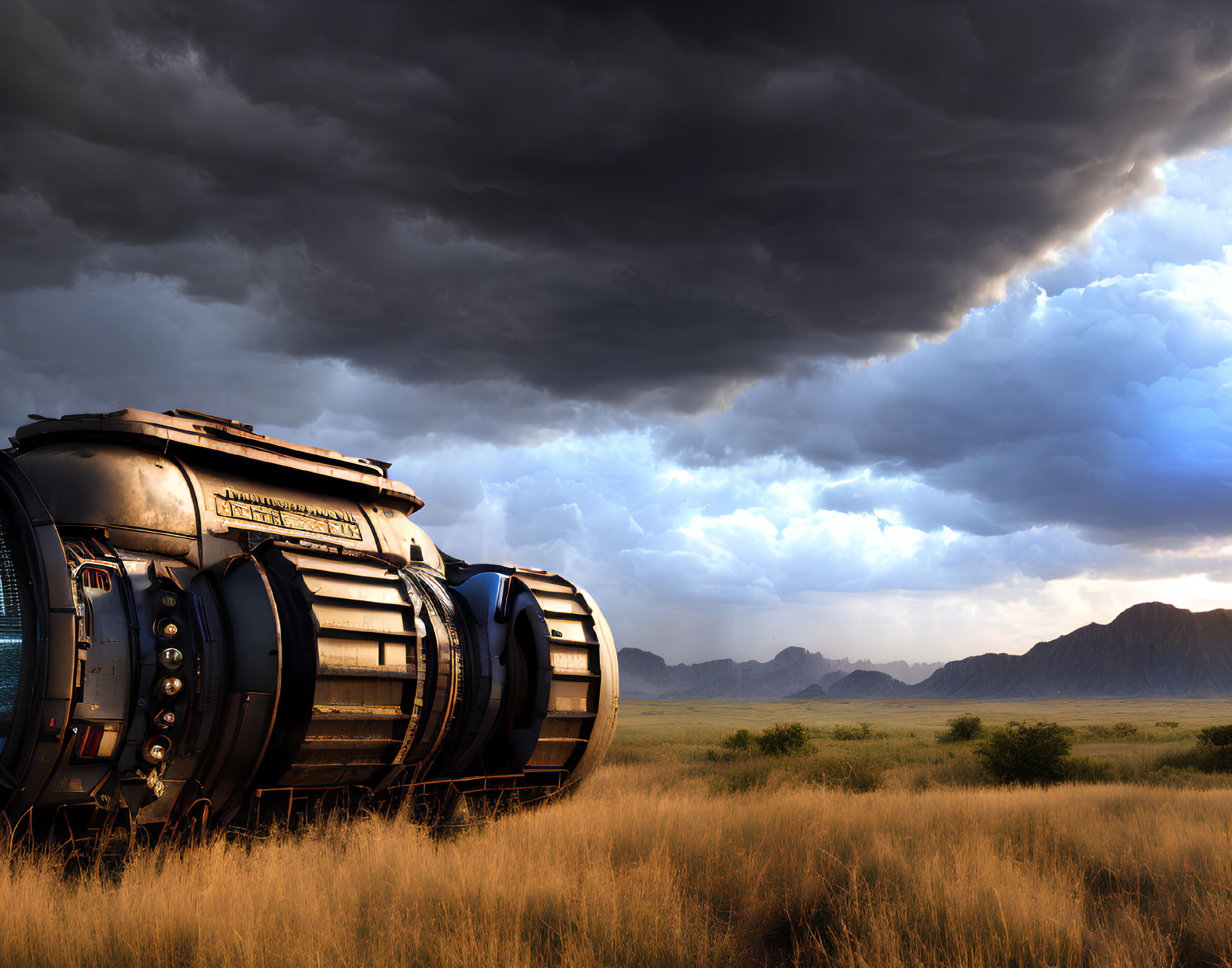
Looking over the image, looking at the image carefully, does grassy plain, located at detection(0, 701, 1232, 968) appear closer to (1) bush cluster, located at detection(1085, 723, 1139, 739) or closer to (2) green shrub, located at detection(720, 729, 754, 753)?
(2) green shrub, located at detection(720, 729, 754, 753)

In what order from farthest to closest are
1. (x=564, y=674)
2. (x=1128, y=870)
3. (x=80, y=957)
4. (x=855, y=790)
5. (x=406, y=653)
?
(x=855, y=790) → (x=564, y=674) → (x=406, y=653) → (x=1128, y=870) → (x=80, y=957)

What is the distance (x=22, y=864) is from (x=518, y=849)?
4685 millimetres

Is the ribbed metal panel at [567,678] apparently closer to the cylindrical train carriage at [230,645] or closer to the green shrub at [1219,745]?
the cylindrical train carriage at [230,645]

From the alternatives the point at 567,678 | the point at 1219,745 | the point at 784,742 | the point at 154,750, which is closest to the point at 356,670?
the point at 154,750

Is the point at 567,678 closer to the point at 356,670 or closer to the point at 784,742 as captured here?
the point at 356,670

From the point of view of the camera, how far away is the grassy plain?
6.54 metres

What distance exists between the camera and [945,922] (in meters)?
7.28

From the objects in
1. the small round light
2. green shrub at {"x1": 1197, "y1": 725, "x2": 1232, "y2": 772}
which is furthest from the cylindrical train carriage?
green shrub at {"x1": 1197, "y1": 725, "x2": 1232, "y2": 772}

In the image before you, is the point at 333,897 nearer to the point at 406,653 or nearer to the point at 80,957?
the point at 80,957

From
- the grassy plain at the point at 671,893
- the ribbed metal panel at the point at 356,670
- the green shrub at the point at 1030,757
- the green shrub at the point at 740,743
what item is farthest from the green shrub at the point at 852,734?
the ribbed metal panel at the point at 356,670

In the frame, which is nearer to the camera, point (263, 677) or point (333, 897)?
point (333, 897)

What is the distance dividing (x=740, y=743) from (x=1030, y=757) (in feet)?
34.7

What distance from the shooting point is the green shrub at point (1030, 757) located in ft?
70.4

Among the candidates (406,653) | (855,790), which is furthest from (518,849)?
(855,790)
